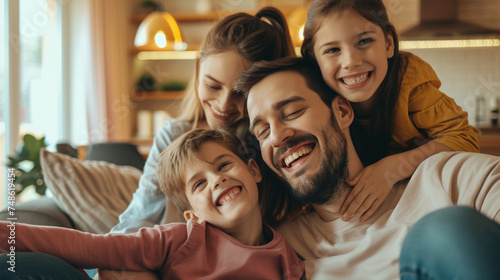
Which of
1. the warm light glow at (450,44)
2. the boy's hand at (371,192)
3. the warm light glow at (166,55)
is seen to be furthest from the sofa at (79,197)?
the warm light glow at (450,44)

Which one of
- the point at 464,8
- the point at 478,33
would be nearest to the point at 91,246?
the point at 478,33

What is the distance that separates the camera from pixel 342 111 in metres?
1.27

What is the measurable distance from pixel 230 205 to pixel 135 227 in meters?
0.41

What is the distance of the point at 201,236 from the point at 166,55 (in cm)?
446

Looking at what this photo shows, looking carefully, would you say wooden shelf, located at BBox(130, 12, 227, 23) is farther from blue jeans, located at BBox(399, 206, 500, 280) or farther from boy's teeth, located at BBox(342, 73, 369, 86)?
blue jeans, located at BBox(399, 206, 500, 280)

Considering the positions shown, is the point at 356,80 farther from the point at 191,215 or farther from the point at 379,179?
the point at 191,215

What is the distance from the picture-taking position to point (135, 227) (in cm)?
143

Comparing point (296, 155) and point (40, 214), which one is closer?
point (296, 155)

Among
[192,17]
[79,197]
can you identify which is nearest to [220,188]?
[79,197]

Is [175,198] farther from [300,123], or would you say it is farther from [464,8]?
[464,8]

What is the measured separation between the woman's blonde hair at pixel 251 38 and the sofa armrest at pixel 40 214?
740 millimetres

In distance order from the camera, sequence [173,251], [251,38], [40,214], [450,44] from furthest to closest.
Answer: [450,44], [40,214], [251,38], [173,251]

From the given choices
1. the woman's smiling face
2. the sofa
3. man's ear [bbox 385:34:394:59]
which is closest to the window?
the sofa

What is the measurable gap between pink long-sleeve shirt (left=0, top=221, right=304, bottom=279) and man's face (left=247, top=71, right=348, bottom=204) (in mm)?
174
